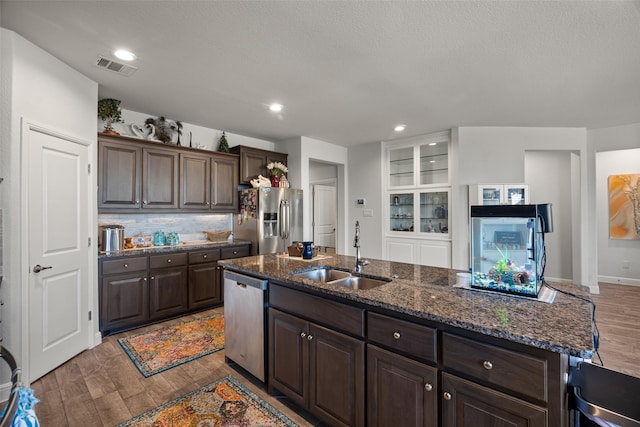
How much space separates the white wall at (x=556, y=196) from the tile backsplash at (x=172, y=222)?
5.76m

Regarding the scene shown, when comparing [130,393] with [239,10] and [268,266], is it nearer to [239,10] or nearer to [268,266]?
[268,266]

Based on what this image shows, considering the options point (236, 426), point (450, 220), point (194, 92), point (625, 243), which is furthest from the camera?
point (625, 243)

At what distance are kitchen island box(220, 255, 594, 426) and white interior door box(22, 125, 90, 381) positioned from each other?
1940 millimetres

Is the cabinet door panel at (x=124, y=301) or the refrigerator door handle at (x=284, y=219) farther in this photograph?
the refrigerator door handle at (x=284, y=219)

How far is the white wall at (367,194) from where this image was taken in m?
5.77

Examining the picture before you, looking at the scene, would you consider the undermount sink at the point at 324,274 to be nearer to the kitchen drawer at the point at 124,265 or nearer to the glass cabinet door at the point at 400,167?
the kitchen drawer at the point at 124,265

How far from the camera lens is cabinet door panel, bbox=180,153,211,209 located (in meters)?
4.07

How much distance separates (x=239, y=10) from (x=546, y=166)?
6.04 meters

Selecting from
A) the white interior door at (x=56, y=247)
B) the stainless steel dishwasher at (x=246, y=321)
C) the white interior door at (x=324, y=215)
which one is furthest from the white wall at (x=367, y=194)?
the white interior door at (x=56, y=247)

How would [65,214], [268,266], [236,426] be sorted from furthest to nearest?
[65,214], [268,266], [236,426]

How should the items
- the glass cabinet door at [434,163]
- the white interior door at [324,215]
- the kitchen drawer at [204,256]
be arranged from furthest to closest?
the white interior door at [324,215] < the glass cabinet door at [434,163] < the kitchen drawer at [204,256]

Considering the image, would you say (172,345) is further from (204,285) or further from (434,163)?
(434,163)

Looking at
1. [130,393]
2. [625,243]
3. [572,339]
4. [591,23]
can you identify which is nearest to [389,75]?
[591,23]

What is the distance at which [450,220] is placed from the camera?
4906 millimetres
